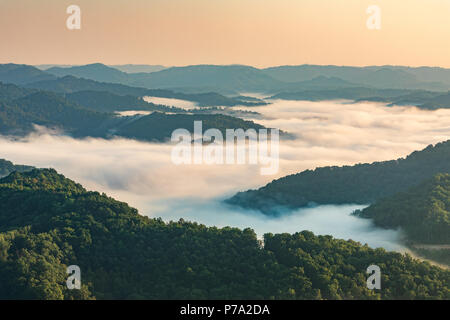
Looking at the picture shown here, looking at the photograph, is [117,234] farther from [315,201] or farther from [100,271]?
[315,201]

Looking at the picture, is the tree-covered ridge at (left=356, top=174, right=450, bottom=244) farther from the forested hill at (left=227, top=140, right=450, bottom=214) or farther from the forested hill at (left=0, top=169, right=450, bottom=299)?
the forested hill at (left=0, top=169, right=450, bottom=299)

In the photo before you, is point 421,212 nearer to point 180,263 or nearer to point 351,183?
point 351,183

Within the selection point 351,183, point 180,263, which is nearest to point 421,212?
point 351,183

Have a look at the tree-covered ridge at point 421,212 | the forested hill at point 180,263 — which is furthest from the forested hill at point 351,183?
the forested hill at point 180,263

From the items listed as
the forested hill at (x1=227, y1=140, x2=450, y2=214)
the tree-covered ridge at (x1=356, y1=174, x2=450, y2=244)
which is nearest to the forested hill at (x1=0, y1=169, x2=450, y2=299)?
the tree-covered ridge at (x1=356, y1=174, x2=450, y2=244)

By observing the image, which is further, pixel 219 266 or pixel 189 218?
pixel 189 218
